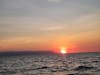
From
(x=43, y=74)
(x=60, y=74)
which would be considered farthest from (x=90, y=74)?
(x=43, y=74)

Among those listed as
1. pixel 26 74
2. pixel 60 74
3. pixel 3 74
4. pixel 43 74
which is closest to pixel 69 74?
pixel 60 74

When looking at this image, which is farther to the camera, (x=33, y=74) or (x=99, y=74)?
(x=33, y=74)

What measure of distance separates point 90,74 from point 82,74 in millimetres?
1174

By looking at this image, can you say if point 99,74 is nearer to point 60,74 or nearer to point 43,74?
point 60,74

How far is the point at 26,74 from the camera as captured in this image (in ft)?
99.7

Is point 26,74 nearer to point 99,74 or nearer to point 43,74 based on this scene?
point 43,74

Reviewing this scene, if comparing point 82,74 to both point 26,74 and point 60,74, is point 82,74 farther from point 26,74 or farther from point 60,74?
point 26,74

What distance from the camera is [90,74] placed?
94.3 feet

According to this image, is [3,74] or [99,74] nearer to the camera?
[99,74]

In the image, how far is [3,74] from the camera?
3139 cm

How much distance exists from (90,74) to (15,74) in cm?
1067

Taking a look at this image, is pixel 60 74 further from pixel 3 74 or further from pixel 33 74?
pixel 3 74

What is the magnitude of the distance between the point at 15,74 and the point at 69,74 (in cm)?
779

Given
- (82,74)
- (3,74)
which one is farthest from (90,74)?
(3,74)
